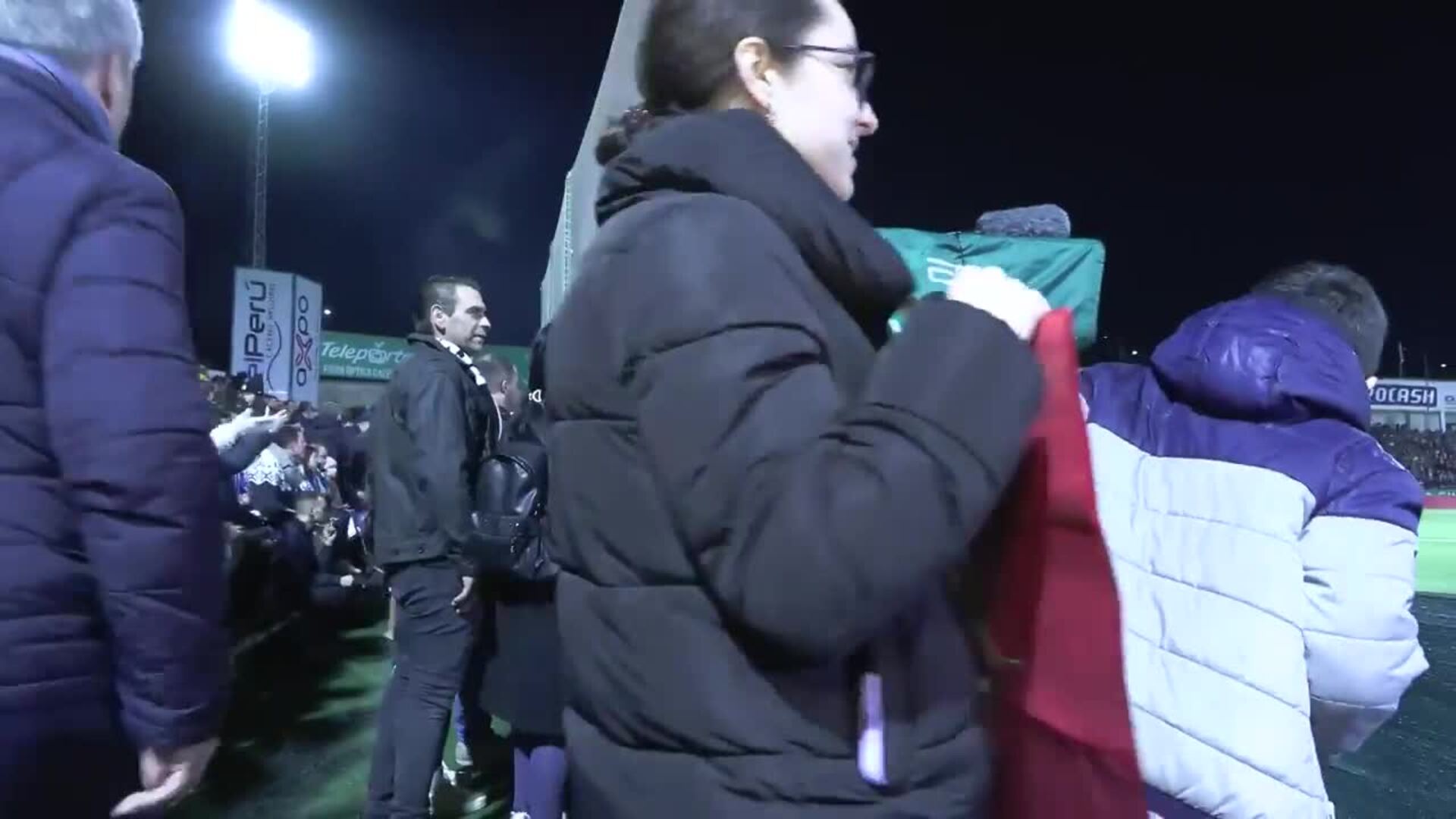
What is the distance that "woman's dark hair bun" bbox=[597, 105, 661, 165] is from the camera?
4.14 ft

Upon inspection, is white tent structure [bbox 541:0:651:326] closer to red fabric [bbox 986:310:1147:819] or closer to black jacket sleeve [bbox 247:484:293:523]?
black jacket sleeve [bbox 247:484:293:523]

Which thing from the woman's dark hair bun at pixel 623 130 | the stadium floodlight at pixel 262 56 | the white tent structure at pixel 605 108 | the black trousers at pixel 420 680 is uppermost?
the stadium floodlight at pixel 262 56

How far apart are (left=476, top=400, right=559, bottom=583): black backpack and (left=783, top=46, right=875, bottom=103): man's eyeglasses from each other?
228cm

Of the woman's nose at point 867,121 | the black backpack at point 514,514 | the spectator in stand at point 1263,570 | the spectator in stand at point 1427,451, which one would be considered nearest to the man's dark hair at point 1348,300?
the spectator in stand at point 1263,570

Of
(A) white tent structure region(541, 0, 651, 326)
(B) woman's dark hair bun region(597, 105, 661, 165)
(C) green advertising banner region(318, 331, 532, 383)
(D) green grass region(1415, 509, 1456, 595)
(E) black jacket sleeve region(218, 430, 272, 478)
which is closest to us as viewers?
(B) woman's dark hair bun region(597, 105, 661, 165)

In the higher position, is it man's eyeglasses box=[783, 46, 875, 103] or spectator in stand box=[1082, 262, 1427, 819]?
man's eyeglasses box=[783, 46, 875, 103]

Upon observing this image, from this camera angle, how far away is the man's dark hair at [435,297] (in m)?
3.78

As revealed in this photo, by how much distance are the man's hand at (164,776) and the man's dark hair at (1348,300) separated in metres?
1.99

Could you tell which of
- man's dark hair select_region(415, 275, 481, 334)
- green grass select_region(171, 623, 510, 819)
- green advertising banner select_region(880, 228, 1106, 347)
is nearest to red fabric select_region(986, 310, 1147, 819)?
green advertising banner select_region(880, 228, 1106, 347)

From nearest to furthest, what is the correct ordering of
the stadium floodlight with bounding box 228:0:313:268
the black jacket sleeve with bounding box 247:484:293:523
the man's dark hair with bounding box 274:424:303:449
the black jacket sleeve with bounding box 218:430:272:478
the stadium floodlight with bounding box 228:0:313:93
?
the black jacket sleeve with bounding box 218:430:272:478 < the black jacket sleeve with bounding box 247:484:293:523 < the man's dark hair with bounding box 274:424:303:449 < the stadium floodlight with bounding box 228:0:313:268 < the stadium floodlight with bounding box 228:0:313:93

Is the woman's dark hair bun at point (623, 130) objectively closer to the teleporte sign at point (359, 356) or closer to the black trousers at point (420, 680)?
the black trousers at point (420, 680)

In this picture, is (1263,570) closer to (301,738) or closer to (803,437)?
(803,437)

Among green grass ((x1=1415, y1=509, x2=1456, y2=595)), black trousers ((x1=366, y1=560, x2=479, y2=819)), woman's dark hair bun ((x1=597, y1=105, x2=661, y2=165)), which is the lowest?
green grass ((x1=1415, y1=509, x2=1456, y2=595))

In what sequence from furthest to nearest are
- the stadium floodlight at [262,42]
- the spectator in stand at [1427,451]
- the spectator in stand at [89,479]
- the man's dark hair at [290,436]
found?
1. the spectator in stand at [1427,451]
2. the stadium floodlight at [262,42]
3. the man's dark hair at [290,436]
4. the spectator in stand at [89,479]
